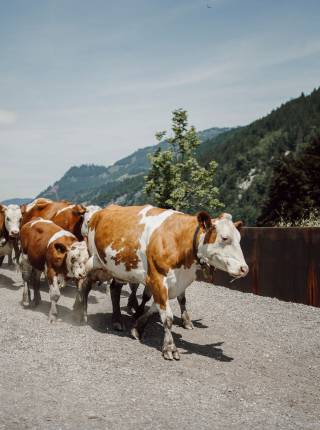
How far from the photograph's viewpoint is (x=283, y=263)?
467 inches

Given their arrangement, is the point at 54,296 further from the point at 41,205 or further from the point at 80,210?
the point at 41,205

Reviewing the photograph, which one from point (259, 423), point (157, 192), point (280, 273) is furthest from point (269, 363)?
point (157, 192)

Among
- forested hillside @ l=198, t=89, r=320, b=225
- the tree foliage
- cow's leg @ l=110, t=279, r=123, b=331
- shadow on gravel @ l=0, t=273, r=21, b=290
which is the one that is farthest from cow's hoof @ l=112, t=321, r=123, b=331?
forested hillside @ l=198, t=89, r=320, b=225

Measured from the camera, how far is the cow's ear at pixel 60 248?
31.3 ft

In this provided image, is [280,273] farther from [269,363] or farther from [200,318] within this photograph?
[269,363]

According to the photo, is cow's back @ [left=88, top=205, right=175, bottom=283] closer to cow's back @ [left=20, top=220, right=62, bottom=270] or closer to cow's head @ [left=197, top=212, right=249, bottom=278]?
cow's head @ [left=197, top=212, right=249, bottom=278]

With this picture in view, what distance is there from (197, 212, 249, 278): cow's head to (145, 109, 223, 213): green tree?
39282 mm

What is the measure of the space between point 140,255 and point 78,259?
1916 mm

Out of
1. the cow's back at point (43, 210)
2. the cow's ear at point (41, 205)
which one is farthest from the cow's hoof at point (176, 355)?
the cow's ear at point (41, 205)

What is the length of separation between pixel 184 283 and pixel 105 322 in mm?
2585

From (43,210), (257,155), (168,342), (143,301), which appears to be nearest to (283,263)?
(143,301)

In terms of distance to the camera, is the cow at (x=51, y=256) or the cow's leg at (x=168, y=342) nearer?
the cow's leg at (x=168, y=342)

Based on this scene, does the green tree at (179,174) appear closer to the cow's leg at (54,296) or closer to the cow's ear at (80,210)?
the cow's ear at (80,210)

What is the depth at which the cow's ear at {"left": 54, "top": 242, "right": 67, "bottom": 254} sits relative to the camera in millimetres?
9530
